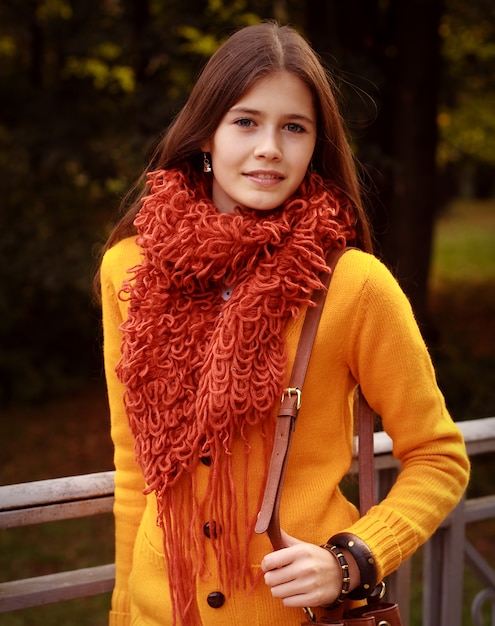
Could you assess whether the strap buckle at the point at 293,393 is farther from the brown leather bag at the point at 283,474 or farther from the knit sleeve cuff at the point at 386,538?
the knit sleeve cuff at the point at 386,538

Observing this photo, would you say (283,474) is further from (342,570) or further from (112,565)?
(112,565)

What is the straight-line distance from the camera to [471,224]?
22312mm

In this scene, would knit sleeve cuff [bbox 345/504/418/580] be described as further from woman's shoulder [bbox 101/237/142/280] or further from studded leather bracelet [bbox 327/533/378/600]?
woman's shoulder [bbox 101/237/142/280]

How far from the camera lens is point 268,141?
1.74 m

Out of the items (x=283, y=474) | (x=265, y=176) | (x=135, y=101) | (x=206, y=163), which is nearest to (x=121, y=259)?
(x=206, y=163)

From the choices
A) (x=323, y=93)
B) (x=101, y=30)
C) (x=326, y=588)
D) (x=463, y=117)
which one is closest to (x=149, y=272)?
(x=323, y=93)

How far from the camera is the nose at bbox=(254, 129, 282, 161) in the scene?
1733 millimetres

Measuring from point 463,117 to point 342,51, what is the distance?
4.54 m

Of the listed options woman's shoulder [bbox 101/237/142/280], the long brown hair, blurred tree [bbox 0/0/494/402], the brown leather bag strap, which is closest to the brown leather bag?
the brown leather bag strap

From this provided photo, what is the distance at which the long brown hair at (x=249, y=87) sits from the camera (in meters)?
1.77

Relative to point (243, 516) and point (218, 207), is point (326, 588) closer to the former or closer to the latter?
point (243, 516)

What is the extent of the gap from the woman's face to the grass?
265 cm

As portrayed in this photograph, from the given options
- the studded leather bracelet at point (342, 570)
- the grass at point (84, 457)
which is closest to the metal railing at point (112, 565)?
the studded leather bracelet at point (342, 570)

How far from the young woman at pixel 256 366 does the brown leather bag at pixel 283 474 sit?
3 cm
